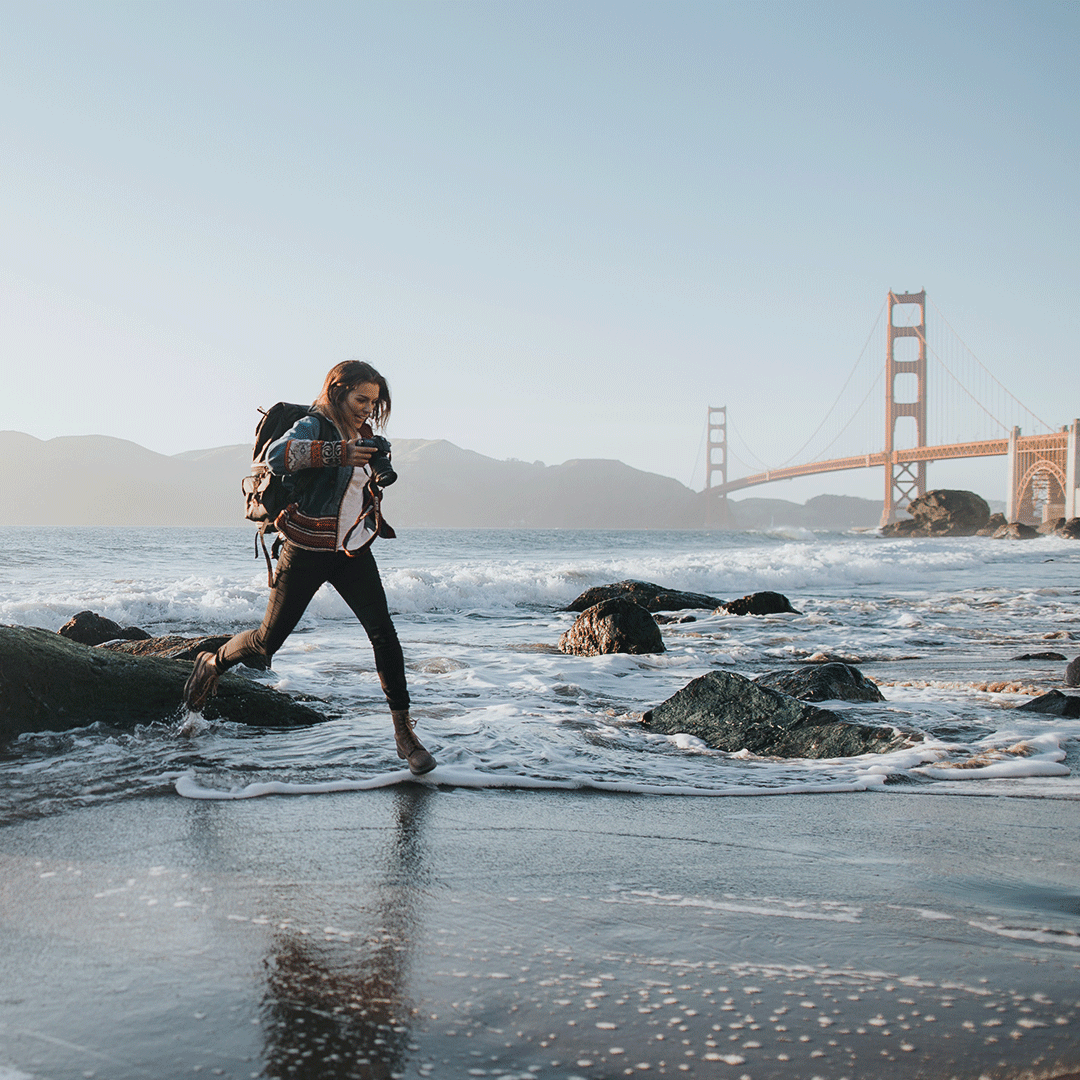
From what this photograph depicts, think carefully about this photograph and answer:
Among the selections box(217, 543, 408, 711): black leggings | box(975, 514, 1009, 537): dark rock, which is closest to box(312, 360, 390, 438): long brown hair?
box(217, 543, 408, 711): black leggings

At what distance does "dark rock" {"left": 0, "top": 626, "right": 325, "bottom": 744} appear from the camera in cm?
349

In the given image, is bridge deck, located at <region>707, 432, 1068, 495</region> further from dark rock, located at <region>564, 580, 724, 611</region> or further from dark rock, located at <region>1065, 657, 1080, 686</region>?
dark rock, located at <region>1065, 657, 1080, 686</region>

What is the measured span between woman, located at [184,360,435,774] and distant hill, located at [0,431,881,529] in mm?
75711

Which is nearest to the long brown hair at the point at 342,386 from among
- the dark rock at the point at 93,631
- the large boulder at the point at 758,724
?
the large boulder at the point at 758,724

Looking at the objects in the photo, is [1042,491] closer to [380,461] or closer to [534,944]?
[380,461]

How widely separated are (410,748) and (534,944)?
145 cm

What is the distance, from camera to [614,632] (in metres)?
6.87

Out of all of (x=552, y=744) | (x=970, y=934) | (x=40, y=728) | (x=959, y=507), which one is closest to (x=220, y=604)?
(x=40, y=728)

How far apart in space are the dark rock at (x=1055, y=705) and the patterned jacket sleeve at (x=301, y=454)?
11.8 feet

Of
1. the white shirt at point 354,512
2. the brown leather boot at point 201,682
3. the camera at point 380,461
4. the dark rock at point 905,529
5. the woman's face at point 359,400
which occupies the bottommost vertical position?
the brown leather boot at point 201,682

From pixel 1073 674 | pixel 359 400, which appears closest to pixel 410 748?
pixel 359 400

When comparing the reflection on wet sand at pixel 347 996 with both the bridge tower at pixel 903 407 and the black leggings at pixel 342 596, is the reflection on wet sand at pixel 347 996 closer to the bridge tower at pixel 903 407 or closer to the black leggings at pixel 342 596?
the black leggings at pixel 342 596

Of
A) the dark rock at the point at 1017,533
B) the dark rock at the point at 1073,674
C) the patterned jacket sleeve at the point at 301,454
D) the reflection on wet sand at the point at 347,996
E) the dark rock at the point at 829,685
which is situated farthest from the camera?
the dark rock at the point at 1017,533

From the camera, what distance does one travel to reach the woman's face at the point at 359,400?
293 centimetres
